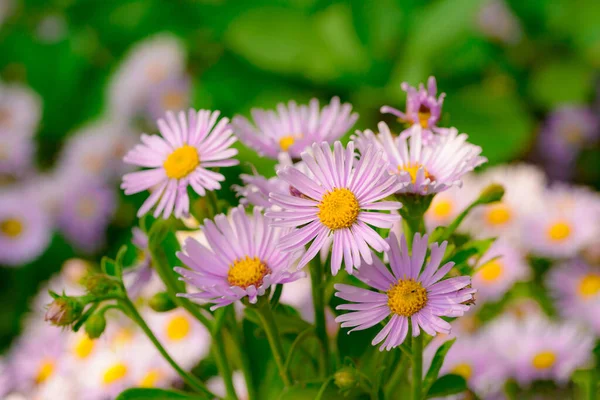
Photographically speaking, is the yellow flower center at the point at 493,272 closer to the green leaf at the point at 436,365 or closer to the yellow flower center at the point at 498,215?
the yellow flower center at the point at 498,215

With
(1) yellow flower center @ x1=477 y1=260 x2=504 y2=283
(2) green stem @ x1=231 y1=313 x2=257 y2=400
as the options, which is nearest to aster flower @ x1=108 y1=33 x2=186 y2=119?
(1) yellow flower center @ x1=477 y1=260 x2=504 y2=283

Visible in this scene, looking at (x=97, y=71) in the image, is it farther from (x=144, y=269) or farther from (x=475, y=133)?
(x=144, y=269)

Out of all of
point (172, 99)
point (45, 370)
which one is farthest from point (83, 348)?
point (172, 99)

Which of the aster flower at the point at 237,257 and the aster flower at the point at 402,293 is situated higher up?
the aster flower at the point at 402,293

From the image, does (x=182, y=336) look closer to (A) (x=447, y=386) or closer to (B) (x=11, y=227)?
(A) (x=447, y=386)

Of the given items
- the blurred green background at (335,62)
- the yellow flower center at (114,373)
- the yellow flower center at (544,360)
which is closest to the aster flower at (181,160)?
the yellow flower center at (114,373)

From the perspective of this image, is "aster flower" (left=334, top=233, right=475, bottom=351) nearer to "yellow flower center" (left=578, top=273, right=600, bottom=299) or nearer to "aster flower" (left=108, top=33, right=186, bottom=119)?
"yellow flower center" (left=578, top=273, right=600, bottom=299)
